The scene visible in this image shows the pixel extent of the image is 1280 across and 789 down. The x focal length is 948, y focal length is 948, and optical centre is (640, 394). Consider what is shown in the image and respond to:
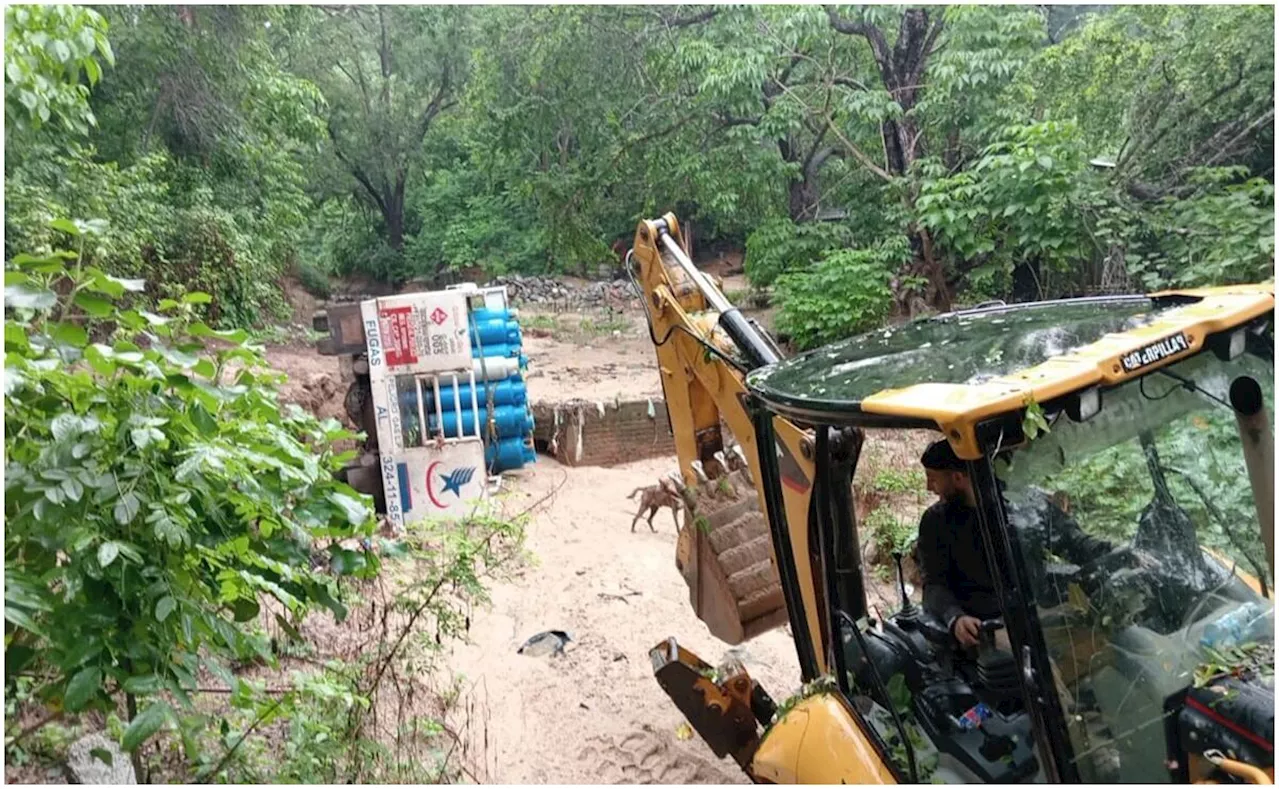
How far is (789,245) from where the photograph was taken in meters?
13.6

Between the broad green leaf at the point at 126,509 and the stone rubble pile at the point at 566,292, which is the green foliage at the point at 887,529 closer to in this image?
the broad green leaf at the point at 126,509

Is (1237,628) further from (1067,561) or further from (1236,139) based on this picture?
(1236,139)

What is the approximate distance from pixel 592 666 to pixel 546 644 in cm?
38

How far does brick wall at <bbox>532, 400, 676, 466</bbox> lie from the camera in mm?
9992

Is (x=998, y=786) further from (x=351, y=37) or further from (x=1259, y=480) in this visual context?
(x=351, y=37)

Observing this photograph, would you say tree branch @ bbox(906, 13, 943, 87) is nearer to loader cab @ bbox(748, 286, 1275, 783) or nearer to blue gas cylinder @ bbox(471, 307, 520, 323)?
blue gas cylinder @ bbox(471, 307, 520, 323)

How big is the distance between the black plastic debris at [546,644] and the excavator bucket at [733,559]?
1.64m

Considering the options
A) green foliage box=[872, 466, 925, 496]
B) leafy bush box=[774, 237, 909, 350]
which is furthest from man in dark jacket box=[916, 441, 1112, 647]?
leafy bush box=[774, 237, 909, 350]

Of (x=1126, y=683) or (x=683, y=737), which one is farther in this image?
(x=683, y=737)

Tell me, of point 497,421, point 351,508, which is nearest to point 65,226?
point 351,508

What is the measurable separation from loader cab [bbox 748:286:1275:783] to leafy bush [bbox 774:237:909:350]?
9.04 metres

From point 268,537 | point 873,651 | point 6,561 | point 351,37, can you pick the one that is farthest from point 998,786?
point 351,37

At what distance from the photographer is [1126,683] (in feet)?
7.00

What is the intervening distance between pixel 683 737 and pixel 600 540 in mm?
3028
